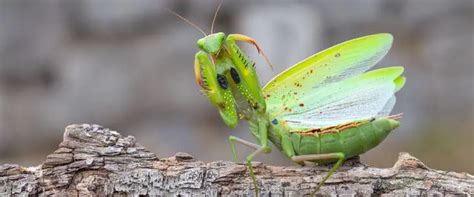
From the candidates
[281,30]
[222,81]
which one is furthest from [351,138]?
[281,30]

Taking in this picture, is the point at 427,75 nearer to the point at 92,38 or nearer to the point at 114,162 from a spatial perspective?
the point at 92,38

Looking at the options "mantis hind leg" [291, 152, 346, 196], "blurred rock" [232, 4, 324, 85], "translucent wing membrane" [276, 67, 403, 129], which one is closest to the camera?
"mantis hind leg" [291, 152, 346, 196]

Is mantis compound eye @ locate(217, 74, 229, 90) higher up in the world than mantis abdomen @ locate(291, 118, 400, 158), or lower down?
higher up

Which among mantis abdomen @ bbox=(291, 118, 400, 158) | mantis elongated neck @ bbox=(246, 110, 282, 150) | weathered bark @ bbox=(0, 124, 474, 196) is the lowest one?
weathered bark @ bbox=(0, 124, 474, 196)

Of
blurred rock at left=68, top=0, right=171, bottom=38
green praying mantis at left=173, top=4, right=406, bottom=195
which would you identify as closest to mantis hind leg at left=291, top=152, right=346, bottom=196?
green praying mantis at left=173, top=4, right=406, bottom=195

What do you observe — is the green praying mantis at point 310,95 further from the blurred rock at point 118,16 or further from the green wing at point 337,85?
the blurred rock at point 118,16

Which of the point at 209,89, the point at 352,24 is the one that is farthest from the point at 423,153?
the point at 209,89

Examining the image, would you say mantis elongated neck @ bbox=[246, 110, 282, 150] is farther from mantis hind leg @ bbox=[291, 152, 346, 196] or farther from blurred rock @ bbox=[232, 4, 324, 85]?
blurred rock @ bbox=[232, 4, 324, 85]
